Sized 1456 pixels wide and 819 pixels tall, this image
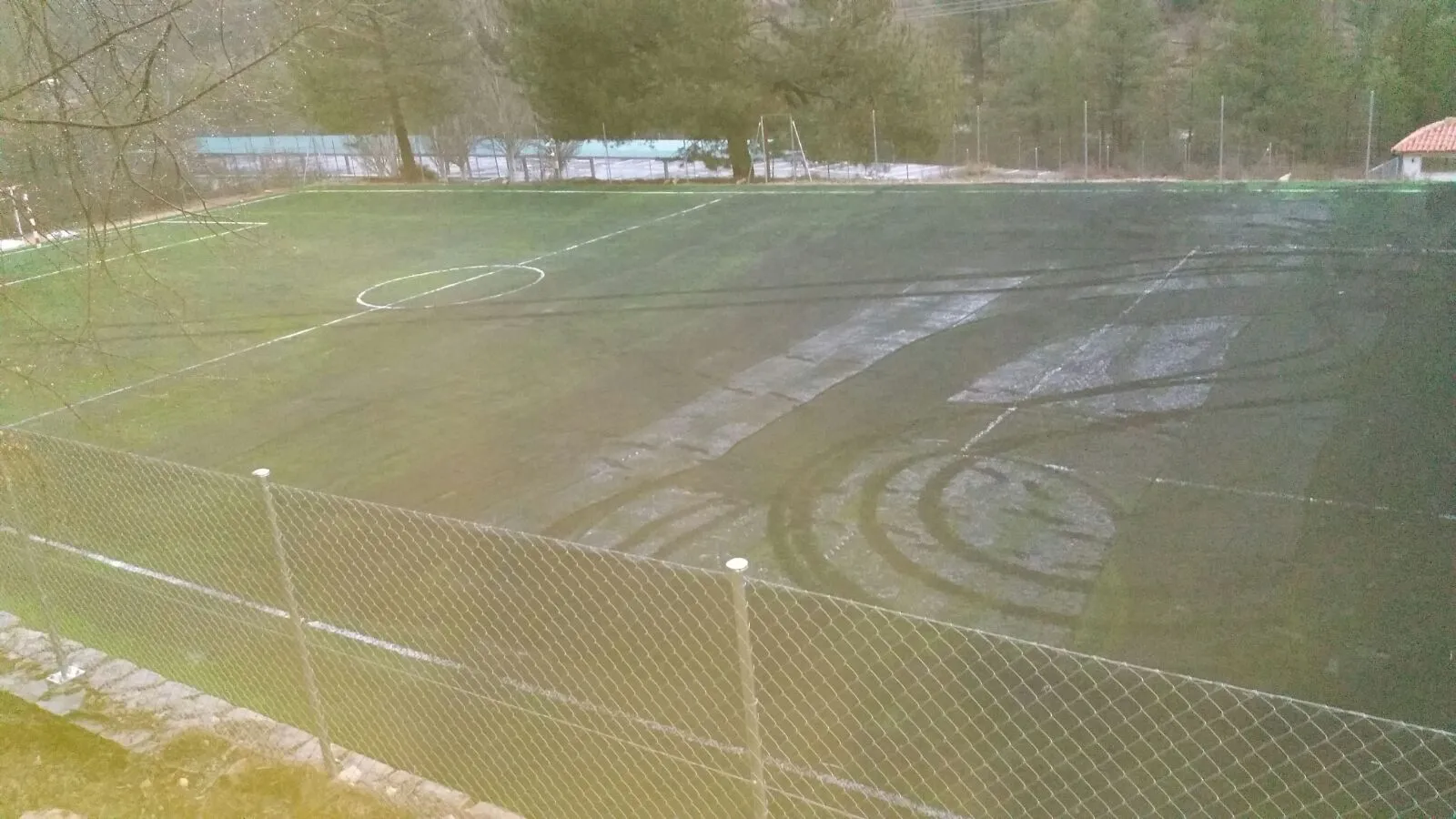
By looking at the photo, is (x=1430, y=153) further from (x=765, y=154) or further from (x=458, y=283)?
(x=458, y=283)

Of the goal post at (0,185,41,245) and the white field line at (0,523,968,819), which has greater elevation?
the goal post at (0,185,41,245)

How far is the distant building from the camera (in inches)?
812

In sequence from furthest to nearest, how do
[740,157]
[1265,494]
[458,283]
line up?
[740,157]
[458,283]
[1265,494]

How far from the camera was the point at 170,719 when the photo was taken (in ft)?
17.4

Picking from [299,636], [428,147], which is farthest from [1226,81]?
[299,636]

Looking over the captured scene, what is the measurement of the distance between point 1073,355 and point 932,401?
82.5 inches

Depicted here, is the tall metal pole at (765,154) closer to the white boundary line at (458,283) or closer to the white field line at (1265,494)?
the white boundary line at (458,283)

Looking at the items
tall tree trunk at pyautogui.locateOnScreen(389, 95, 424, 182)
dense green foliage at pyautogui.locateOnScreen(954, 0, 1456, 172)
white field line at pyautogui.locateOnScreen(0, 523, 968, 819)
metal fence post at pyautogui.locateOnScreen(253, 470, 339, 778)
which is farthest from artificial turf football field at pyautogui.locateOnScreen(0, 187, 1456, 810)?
tall tree trunk at pyautogui.locateOnScreen(389, 95, 424, 182)

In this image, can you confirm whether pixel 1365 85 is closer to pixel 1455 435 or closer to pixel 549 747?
pixel 1455 435

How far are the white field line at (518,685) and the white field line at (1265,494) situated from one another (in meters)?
4.13

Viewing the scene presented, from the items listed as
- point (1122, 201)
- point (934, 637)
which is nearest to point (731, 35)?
point (1122, 201)

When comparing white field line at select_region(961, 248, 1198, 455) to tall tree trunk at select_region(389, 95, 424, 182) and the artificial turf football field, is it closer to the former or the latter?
the artificial turf football field

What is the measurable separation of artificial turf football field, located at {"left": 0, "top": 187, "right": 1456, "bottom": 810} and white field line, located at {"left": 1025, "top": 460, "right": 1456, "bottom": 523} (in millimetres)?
24

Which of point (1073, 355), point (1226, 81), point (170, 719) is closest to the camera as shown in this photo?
point (170, 719)
